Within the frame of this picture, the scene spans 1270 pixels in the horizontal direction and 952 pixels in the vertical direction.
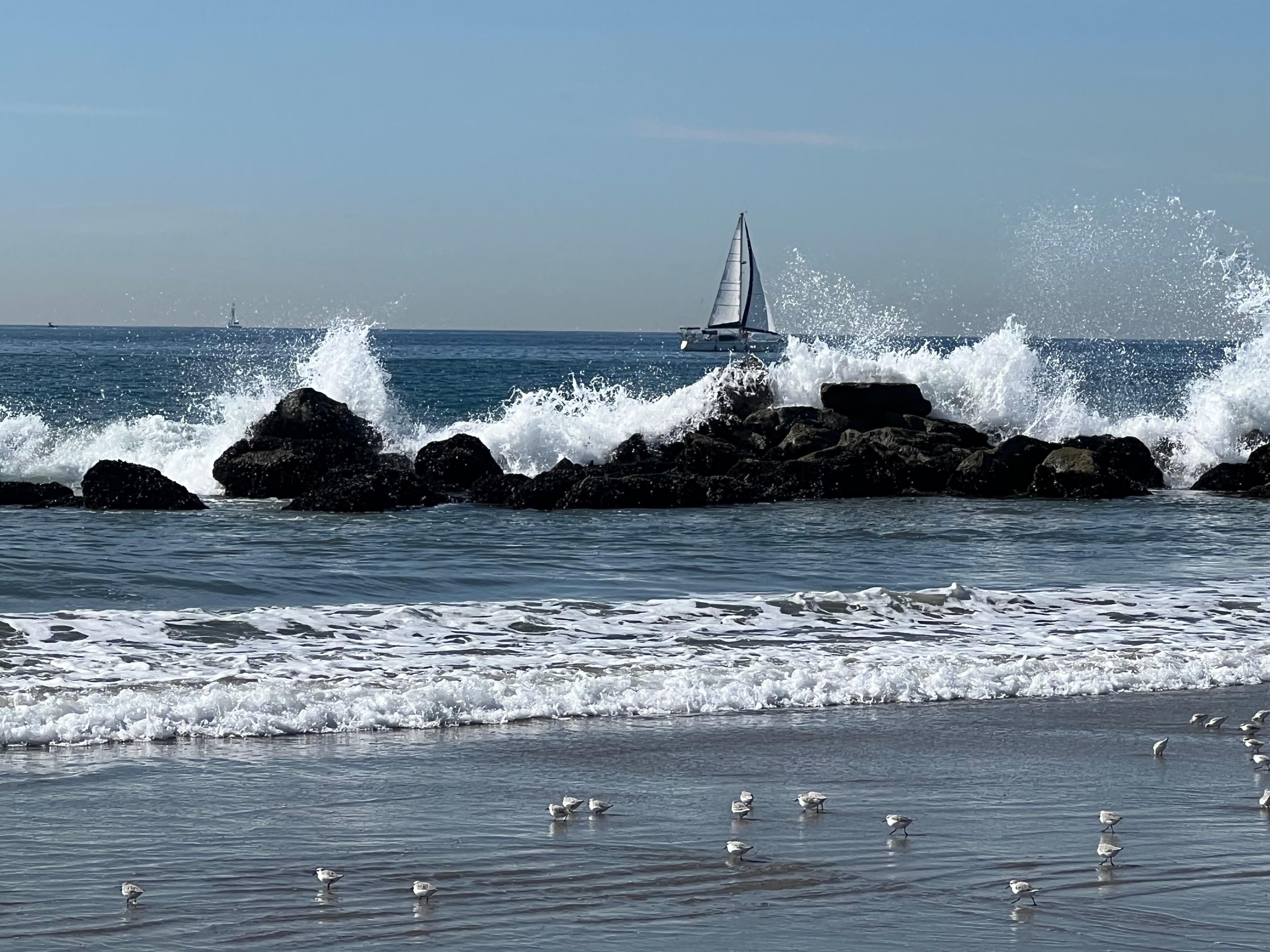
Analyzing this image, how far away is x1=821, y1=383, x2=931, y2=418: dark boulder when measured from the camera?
80.5ft

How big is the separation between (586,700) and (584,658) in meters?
1.14

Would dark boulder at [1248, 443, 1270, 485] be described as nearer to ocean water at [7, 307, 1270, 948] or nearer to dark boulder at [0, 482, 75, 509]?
ocean water at [7, 307, 1270, 948]

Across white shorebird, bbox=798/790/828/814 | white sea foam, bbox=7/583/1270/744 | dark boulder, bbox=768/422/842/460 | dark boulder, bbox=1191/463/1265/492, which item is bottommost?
white shorebird, bbox=798/790/828/814

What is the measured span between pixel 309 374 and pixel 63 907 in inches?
879

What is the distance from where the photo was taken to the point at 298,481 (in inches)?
798

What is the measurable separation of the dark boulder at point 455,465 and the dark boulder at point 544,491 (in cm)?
150

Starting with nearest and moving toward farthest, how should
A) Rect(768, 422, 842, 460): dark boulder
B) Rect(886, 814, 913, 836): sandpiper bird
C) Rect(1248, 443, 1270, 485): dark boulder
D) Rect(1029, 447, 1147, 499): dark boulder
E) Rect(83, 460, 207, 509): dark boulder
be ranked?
1. Rect(886, 814, 913, 836): sandpiper bird
2. Rect(83, 460, 207, 509): dark boulder
3. Rect(1029, 447, 1147, 499): dark boulder
4. Rect(1248, 443, 1270, 485): dark boulder
5. Rect(768, 422, 842, 460): dark boulder

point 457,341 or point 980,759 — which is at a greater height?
point 457,341

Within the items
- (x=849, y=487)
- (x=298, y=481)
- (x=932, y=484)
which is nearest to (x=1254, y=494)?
(x=932, y=484)

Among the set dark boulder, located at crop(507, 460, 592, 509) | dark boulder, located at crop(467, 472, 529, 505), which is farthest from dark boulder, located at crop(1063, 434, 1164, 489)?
dark boulder, located at crop(467, 472, 529, 505)

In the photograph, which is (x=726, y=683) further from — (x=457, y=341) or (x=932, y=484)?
(x=457, y=341)

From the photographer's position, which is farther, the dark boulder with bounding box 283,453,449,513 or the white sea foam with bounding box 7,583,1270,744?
the dark boulder with bounding box 283,453,449,513

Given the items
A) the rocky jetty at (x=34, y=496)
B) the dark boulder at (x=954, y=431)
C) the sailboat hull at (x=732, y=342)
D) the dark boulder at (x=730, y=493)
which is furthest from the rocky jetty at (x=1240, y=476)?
the sailboat hull at (x=732, y=342)

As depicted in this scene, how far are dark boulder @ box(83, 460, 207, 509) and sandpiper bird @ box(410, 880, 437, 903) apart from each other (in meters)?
13.9
